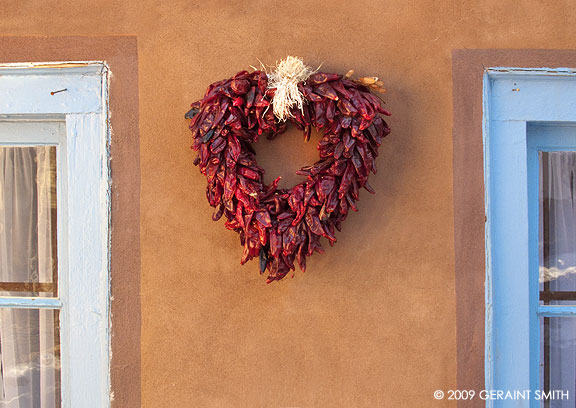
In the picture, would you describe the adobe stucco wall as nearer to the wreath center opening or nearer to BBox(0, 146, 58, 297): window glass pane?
the wreath center opening

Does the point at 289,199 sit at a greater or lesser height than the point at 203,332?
greater

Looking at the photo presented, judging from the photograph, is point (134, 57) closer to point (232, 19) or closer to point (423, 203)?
point (232, 19)

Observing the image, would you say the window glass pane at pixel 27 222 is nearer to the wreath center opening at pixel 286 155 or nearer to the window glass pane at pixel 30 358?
the window glass pane at pixel 30 358

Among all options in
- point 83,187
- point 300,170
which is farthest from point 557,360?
point 83,187

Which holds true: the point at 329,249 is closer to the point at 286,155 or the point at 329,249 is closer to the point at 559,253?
the point at 286,155

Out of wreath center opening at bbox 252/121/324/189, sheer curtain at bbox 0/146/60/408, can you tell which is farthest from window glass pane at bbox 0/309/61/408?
wreath center opening at bbox 252/121/324/189

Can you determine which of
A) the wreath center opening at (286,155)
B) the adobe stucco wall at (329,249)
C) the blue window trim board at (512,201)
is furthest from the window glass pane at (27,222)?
the blue window trim board at (512,201)

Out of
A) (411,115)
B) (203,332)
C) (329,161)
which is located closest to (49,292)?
(203,332)
